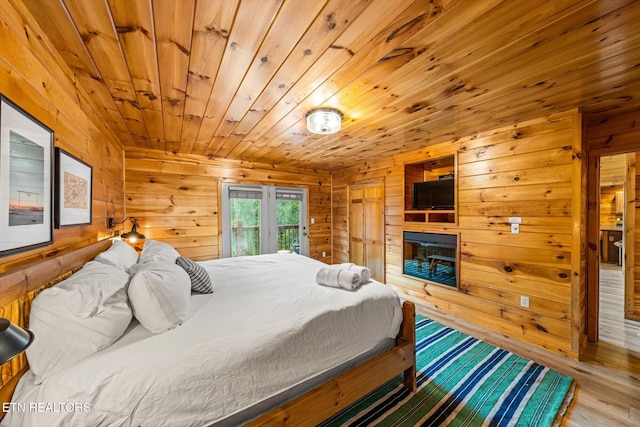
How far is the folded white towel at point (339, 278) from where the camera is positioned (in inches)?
74.4

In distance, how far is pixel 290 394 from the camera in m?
1.34

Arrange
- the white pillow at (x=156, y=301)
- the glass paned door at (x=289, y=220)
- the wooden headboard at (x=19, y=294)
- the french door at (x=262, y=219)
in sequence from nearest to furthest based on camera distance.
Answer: the wooden headboard at (x=19, y=294) < the white pillow at (x=156, y=301) < the french door at (x=262, y=219) < the glass paned door at (x=289, y=220)

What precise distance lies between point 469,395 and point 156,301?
2285 millimetres

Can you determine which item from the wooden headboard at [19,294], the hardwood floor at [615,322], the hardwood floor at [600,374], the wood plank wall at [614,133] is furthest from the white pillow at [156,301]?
the hardwood floor at [615,322]

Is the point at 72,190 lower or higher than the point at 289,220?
higher

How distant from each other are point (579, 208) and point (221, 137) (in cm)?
380

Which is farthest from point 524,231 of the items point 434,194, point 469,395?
point 469,395

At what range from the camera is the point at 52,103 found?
1.38 m

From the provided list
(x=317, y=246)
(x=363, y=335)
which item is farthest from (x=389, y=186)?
(x=363, y=335)

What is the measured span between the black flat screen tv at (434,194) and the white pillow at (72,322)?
11.2 ft

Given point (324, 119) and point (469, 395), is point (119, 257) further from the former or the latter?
point (469, 395)

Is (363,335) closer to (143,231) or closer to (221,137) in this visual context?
(221,137)

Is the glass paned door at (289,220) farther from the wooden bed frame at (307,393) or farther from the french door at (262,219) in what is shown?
the wooden bed frame at (307,393)

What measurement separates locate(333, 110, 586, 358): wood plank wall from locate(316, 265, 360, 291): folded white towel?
1.93 metres
